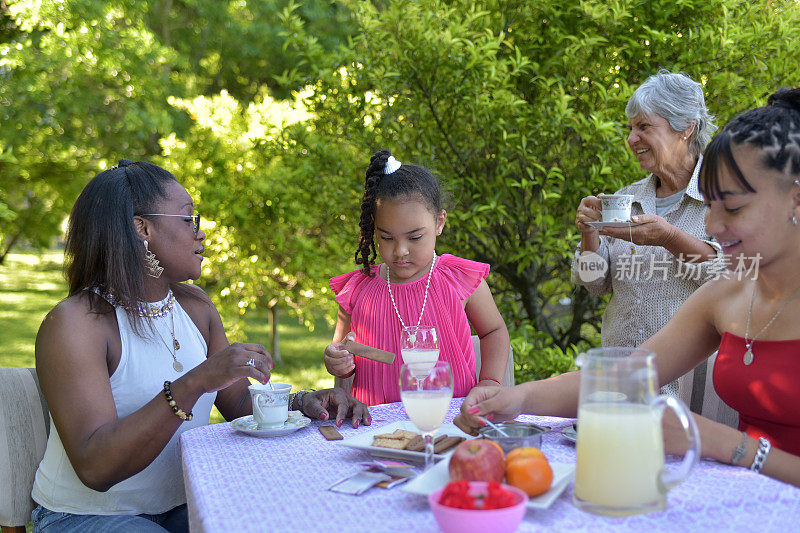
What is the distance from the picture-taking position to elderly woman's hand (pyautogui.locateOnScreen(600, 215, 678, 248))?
292cm

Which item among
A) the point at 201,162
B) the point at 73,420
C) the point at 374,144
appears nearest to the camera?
the point at 73,420

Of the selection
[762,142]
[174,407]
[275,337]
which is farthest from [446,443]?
[275,337]

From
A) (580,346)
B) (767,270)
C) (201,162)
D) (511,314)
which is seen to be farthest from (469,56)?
(201,162)

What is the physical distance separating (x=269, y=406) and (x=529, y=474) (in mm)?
929

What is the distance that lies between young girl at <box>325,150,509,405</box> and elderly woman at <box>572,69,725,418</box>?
69 cm

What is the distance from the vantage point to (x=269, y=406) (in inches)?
81.9

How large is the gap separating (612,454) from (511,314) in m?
3.27

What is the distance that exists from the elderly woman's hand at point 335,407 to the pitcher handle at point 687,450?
106 centimetres

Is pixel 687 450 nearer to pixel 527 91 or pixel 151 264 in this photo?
pixel 151 264

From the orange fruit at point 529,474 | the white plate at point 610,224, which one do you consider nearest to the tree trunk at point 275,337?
the white plate at point 610,224

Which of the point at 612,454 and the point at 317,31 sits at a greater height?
the point at 317,31

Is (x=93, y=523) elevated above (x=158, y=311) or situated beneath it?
situated beneath

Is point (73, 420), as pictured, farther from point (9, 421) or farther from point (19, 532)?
point (19, 532)

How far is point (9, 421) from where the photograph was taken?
2168mm
